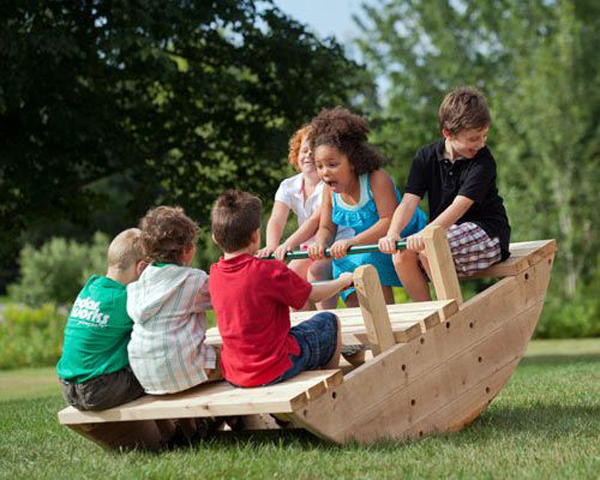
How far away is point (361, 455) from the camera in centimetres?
447

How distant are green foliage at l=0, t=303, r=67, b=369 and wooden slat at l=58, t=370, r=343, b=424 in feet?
44.7

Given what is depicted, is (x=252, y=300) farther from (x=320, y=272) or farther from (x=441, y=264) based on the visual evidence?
(x=320, y=272)

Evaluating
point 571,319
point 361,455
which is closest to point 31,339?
point 571,319

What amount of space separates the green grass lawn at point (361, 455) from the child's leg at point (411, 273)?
882 mm

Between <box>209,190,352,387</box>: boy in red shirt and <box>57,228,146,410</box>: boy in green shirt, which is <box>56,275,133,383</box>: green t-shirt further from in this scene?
<box>209,190,352,387</box>: boy in red shirt

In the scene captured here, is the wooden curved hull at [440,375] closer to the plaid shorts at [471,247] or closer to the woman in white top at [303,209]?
the plaid shorts at [471,247]

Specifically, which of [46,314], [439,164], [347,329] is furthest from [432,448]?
[46,314]

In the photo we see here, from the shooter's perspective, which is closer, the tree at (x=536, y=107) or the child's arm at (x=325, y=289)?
the child's arm at (x=325, y=289)

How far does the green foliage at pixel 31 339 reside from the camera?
18.0 metres

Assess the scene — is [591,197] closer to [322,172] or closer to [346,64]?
[346,64]

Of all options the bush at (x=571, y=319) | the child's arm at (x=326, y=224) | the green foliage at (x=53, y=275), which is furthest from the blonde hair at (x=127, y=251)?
the green foliage at (x=53, y=275)

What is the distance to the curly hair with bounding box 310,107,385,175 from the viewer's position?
19.5ft

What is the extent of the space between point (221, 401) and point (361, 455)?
28.1 inches

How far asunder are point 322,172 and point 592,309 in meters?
16.5
